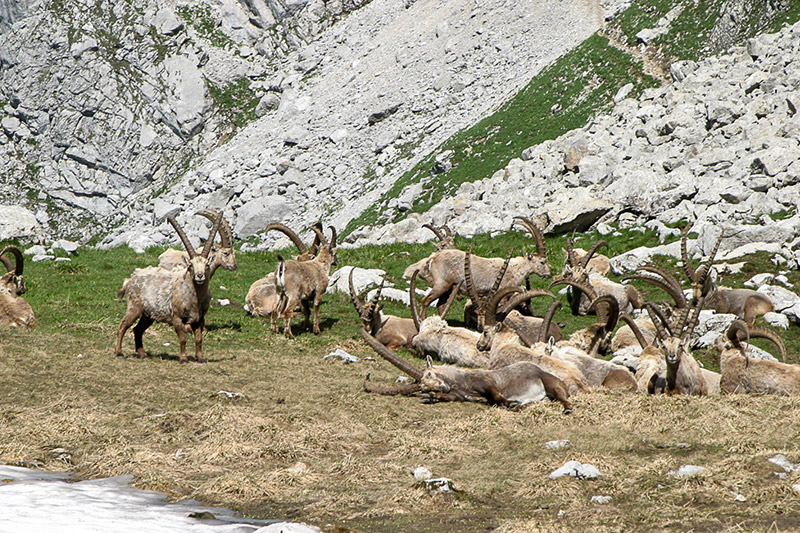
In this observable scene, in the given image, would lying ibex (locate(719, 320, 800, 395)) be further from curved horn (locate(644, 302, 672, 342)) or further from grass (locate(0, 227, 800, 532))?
grass (locate(0, 227, 800, 532))

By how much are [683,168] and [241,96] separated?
49831mm

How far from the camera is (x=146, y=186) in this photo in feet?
226

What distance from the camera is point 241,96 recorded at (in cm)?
7150

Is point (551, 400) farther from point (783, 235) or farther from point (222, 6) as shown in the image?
point (222, 6)

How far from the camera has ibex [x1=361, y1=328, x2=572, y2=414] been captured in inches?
467

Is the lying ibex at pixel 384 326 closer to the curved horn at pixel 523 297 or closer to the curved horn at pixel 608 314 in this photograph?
the curved horn at pixel 523 297

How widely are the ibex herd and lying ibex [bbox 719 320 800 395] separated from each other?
19 millimetres

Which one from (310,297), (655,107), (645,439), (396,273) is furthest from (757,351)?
(655,107)

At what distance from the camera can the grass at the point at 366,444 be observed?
7230mm

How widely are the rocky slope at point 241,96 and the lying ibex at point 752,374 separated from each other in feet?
119

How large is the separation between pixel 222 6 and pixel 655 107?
5261 cm

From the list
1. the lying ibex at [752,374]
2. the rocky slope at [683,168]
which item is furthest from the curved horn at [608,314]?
the rocky slope at [683,168]

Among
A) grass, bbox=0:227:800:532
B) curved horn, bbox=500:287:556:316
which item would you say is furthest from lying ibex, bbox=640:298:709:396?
curved horn, bbox=500:287:556:316

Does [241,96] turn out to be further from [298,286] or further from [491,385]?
[491,385]
